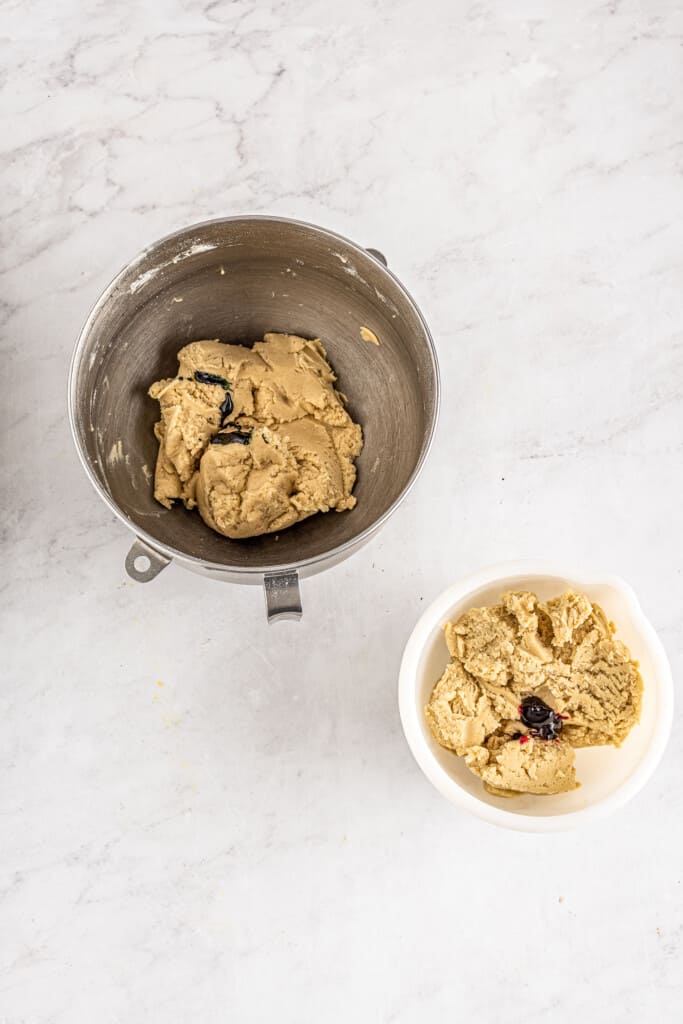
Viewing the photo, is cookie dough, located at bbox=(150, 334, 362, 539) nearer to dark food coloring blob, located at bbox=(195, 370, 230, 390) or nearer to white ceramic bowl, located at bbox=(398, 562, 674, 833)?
dark food coloring blob, located at bbox=(195, 370, 230, 390)

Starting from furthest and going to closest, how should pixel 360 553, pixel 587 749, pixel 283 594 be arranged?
pixel 360 553 < pixel 587 749 < pixel 283 594

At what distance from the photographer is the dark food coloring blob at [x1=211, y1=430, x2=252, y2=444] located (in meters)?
1.12

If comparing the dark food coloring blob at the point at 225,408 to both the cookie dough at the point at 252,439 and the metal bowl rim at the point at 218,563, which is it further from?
the metal bowl rim at the point at 218,563

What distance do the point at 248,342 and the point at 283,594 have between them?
0.39m

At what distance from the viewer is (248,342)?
1.21m

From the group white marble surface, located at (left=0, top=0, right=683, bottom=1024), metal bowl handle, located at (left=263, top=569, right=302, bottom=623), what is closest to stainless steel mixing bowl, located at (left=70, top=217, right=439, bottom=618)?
metal bowl handle, located at (left=263, top=569, right=302, bottom=623)

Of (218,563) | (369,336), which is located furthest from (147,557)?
(369,336)

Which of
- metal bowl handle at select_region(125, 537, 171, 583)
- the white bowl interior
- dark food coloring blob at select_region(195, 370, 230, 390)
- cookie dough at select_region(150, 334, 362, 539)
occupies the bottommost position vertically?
the white bowl interior

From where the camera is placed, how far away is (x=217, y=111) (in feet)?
4.24

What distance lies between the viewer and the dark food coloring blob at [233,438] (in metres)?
1.12

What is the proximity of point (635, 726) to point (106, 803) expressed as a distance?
68cm

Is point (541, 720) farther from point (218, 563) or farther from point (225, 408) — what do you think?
point (225, 408)

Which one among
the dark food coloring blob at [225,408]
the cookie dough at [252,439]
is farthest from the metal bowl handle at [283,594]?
the dark food coloring blob at [225,408]

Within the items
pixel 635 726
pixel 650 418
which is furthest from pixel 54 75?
pixel 635 726
